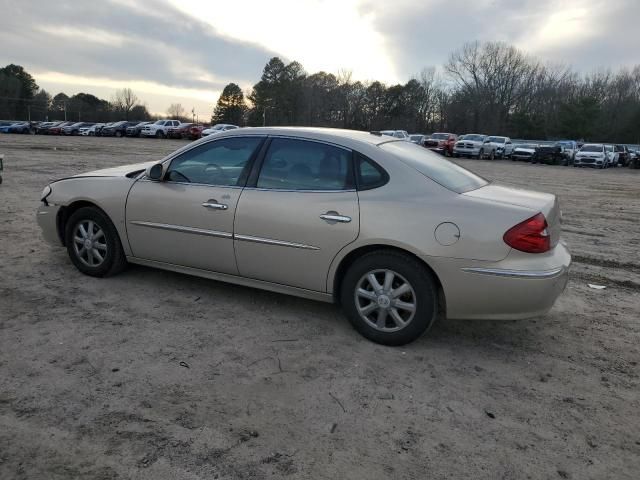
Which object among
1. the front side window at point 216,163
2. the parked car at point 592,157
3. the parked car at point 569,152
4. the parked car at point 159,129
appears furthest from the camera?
the parked car at point 159,129

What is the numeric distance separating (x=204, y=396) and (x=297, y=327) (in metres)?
1.18

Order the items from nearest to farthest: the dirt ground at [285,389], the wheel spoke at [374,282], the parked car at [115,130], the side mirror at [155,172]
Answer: the dirt ground at [285,389]
the wheel spoke at [374,282]
the side mirror at [155,172]
the parked car at [115,130]

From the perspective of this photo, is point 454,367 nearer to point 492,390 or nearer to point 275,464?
point 492,390

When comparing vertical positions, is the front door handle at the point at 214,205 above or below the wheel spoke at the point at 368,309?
above

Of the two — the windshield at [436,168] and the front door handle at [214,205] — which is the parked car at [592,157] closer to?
the windshield at [436,168]

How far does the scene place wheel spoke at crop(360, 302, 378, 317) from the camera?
380 centimetres

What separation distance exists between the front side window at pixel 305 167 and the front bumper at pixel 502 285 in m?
0.98

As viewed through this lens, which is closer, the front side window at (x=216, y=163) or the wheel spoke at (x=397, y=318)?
the wheel spoke at (x=397, y=318)

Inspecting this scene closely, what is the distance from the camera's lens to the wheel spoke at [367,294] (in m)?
3.80

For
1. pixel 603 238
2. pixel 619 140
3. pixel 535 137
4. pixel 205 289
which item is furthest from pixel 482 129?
pixel 205 289

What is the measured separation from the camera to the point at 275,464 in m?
2.51

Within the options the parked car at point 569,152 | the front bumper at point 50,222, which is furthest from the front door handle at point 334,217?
the parked car at point 569,152

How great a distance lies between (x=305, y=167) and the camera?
13.6ft

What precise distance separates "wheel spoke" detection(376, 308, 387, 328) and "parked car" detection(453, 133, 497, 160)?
1412 inches
